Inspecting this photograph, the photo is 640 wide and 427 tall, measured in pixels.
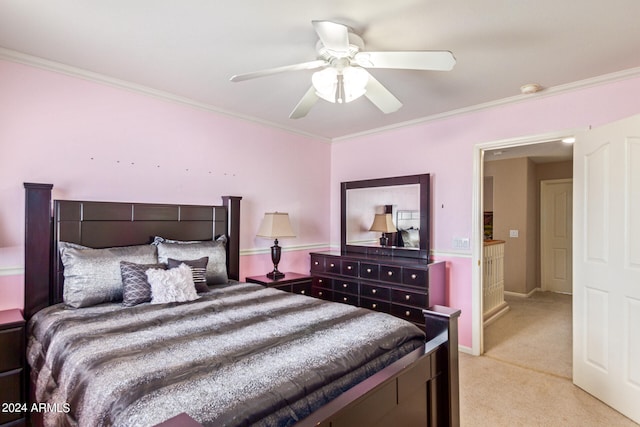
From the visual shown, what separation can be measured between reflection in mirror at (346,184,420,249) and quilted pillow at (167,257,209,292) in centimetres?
221

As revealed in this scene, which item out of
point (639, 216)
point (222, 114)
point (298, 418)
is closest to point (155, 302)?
point (298, 418)

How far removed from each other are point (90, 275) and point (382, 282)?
8.74ft

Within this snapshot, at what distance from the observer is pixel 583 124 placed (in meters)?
2.84

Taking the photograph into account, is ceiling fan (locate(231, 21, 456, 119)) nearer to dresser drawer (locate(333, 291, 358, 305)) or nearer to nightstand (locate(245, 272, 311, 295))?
nightstand (locate(245, 272, 311, 295))

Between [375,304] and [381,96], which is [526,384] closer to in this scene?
[375,304]

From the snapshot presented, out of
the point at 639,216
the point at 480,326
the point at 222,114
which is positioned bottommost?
the point at 480,326

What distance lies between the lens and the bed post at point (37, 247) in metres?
2.40

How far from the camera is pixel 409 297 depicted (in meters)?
3.46

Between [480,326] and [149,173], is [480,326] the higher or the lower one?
the lower one

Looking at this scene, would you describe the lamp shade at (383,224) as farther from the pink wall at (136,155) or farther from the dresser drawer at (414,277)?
the pink wall at (136,155)

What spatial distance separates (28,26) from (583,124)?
4.11 m

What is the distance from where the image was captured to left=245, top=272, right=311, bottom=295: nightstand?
3.54m

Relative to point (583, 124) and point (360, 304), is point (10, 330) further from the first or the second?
point (583, 124)

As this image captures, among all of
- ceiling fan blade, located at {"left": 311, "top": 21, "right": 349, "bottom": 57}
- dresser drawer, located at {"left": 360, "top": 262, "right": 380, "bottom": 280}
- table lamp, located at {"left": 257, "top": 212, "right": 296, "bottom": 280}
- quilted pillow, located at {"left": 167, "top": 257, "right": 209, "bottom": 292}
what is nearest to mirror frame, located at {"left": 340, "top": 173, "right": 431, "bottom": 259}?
dresser drawer, located at {"left": 360, "top": 262, "right": 380, "bottom": 280}
